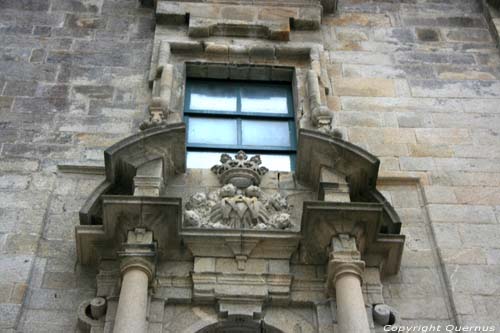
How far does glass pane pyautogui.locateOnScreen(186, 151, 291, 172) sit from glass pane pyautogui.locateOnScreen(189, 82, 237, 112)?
84cm

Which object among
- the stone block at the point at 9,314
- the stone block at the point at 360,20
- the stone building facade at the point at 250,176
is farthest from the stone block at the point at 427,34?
the stone block at the point at 9,314

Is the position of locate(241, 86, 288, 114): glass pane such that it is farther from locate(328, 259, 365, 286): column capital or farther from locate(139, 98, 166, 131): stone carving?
locate(328, 259, 365, 286): column capital

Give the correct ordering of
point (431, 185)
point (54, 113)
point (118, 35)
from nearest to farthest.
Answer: point (431, 185), point (54, 113), point (118, 35)

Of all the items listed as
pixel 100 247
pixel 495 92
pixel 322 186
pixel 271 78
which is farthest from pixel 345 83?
pixel 100 247

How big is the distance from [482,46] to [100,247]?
19.3 feet

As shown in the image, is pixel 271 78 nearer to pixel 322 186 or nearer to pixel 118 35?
pixel 118 35

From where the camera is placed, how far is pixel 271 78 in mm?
10516

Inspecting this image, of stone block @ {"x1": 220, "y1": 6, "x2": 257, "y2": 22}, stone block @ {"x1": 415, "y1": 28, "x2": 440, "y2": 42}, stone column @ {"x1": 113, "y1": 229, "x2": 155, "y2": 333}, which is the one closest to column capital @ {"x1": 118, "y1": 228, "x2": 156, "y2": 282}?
stone column @ {"x1": 113, "y1": 229, "x2": 155, "y2": 333}

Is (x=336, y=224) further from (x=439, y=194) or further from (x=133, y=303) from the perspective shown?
(x=133, y=303)

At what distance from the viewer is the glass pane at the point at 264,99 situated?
10.1 meters

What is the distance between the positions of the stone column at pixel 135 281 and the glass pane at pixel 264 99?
10.0ft

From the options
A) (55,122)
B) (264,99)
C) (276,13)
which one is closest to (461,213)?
(264,99)

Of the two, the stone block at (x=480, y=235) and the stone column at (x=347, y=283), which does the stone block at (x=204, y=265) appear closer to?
the stone column at (x=347, y=283)

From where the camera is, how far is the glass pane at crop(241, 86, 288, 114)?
10.1m
